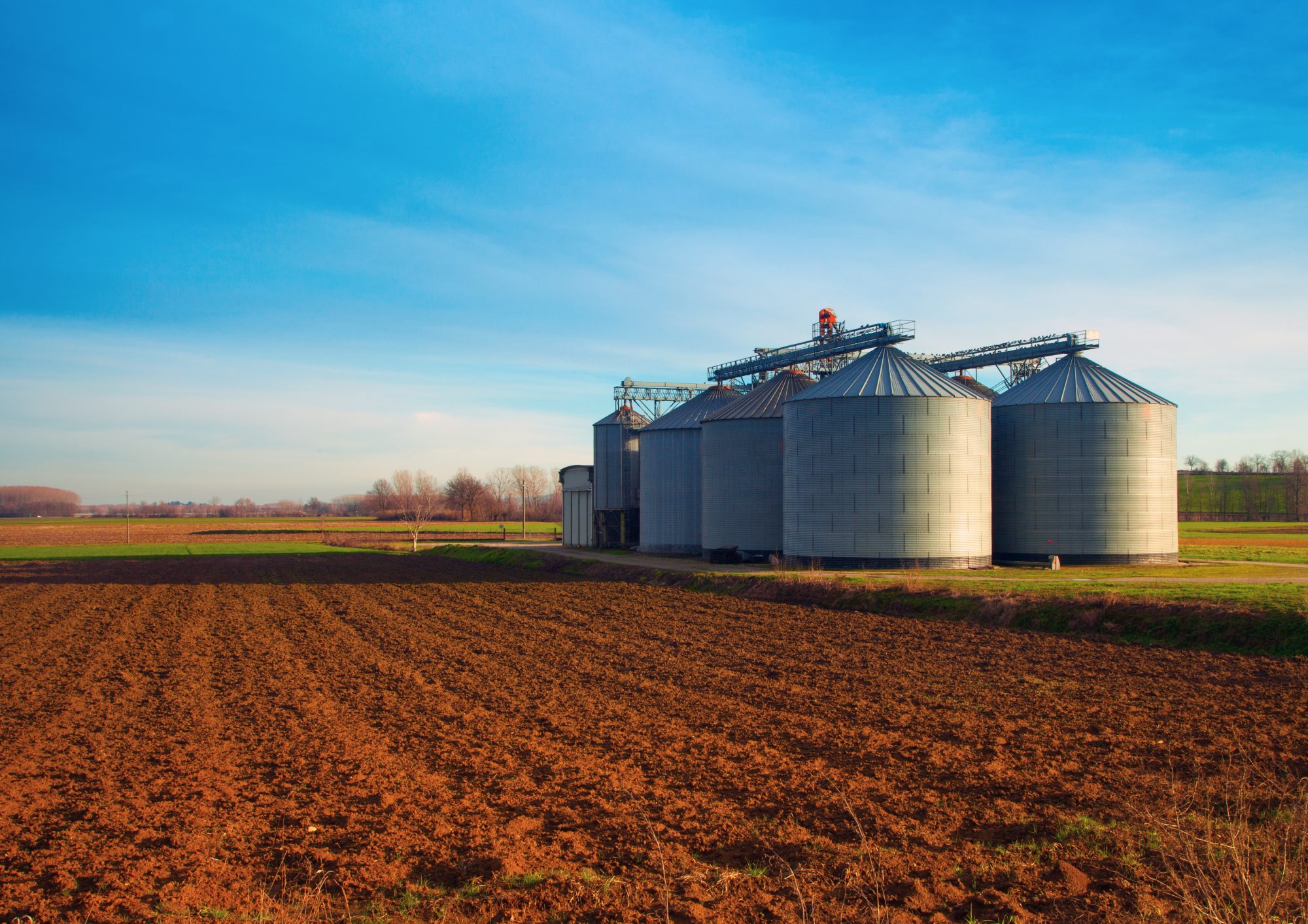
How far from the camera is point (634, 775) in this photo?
1236 centimetres

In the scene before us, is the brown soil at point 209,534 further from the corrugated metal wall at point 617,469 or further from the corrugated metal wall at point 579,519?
the corrugated metal wall at point 617,469

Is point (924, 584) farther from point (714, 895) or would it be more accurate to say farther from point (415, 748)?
point (714, 895)

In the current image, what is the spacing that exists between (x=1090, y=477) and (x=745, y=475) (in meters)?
17.5

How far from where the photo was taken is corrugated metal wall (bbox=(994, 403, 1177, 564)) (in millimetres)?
43688

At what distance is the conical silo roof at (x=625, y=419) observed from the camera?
66562mm

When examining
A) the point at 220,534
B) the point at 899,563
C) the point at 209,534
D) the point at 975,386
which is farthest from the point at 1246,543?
the point at 220,534

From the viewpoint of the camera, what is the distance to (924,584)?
3256 centimetres

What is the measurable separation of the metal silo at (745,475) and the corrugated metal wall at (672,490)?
3.86 meters

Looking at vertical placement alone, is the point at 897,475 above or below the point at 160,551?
above

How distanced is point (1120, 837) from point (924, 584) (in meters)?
23.5

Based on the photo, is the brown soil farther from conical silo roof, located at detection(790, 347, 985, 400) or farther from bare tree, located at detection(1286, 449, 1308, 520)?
bare tree, located at detection(1286, 449, 1308, 520)

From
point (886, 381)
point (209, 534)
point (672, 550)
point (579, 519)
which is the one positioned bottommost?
point (209, 534)

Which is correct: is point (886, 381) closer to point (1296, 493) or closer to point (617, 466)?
point (617, 466)

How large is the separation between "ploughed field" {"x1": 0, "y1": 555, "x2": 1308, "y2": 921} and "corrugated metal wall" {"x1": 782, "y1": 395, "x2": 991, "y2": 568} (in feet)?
48.9
